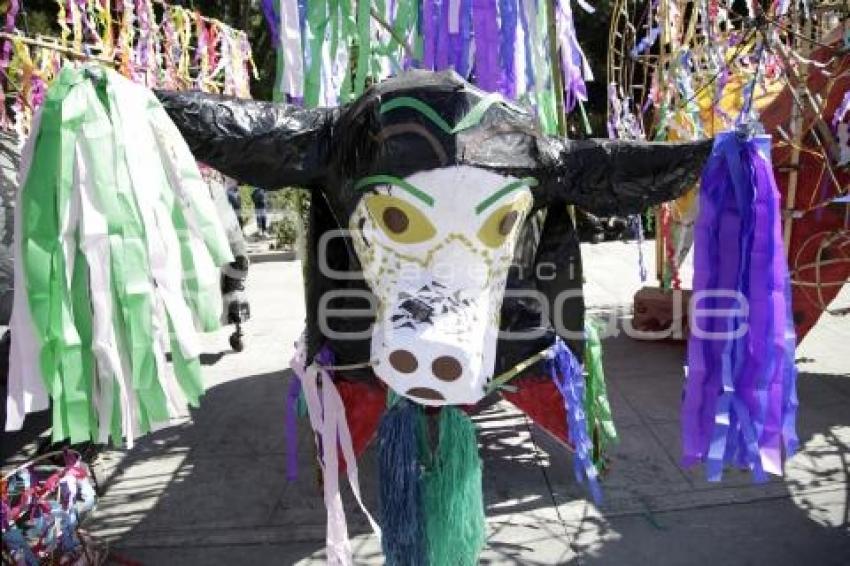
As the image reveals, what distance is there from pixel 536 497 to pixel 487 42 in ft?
5.90

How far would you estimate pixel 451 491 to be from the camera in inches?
70.2

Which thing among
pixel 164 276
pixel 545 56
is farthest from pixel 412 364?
pixel 545 56

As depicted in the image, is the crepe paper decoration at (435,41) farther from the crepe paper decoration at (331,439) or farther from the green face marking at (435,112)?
the crepe paper decoration at (331,439)

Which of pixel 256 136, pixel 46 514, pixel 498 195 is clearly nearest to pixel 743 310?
pixel 498 195

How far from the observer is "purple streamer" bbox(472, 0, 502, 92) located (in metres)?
1.94

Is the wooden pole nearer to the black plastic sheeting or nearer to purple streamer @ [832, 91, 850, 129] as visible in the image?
the black plastic sheeting

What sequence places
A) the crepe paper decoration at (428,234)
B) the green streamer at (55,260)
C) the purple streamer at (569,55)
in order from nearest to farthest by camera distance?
1. the green streamer at (55,260)
2. the crepe paper decoration at (428,234)
3. the purple streamer at (569,55)

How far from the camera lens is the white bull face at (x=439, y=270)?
1.53 m

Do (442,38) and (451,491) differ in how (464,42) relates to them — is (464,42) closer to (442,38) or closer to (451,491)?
(442,38)

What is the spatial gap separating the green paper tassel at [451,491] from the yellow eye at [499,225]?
453 millimetres

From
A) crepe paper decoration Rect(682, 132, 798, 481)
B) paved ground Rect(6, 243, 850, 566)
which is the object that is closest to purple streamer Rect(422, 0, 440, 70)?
crepe paper decoration Rect(682, 132, 798, 481)

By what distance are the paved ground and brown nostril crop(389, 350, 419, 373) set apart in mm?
1221

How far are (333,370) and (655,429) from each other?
2.00 meters

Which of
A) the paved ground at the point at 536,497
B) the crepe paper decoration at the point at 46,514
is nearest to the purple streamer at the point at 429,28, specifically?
the paved ground at the point at 536,497
